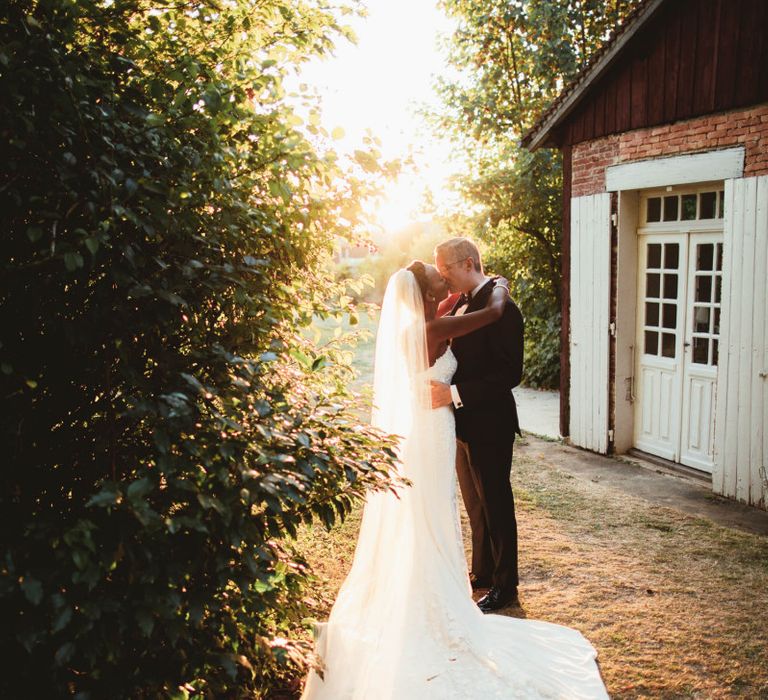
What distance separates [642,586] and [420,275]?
272 cm

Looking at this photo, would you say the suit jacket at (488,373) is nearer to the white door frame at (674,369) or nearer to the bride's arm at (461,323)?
the bride's arm at (461,323)

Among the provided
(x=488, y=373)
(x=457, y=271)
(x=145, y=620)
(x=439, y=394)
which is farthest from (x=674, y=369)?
(x=145, y=620)

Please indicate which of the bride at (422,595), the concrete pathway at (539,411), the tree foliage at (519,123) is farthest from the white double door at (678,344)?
the tree foliage at (519,123)

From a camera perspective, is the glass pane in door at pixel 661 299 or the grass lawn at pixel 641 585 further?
the glass pane in door at pixel 661 299

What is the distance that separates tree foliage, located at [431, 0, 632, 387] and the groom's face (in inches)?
350

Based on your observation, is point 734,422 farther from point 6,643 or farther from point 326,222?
point 6,643

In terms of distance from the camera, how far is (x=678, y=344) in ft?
24.9

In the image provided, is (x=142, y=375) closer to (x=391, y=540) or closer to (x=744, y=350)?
(x=391, y=540)

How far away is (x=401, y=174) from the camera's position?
3.05 meters

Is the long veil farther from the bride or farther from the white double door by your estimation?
the white double door

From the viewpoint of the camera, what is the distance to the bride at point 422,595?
3.39 metres

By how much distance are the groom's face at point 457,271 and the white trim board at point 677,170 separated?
3585 millimetres

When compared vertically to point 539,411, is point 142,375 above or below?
above

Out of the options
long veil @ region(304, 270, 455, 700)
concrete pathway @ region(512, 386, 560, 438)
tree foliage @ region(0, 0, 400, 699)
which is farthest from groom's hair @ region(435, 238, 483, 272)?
concrete pathway @ region(512, 386, 560, 438)
